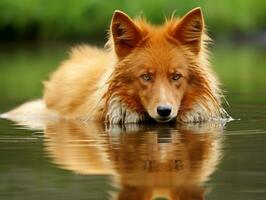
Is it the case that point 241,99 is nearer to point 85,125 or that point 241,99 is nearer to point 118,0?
point 85,125

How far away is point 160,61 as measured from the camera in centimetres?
1127

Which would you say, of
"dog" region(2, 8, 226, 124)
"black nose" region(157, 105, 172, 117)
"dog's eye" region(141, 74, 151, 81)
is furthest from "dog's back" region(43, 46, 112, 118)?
"black nose" region(157, 105, 172, 117)

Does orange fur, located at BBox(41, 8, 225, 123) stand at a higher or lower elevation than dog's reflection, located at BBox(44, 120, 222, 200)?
higher

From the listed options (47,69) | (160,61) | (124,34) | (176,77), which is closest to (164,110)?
(176,77)

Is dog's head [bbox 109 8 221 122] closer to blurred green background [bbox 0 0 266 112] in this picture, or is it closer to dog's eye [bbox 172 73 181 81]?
dog's eye [bbox 172 73 181 81]

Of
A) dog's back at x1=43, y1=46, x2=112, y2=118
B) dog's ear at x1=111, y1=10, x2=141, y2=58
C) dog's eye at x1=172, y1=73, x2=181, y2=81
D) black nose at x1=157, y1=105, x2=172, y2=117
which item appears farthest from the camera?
dog's back at x1=43, y1=46, x2=112, y2=118

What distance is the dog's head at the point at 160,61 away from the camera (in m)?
11.2

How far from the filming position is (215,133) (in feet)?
34.9

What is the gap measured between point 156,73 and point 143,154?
230 centimetres

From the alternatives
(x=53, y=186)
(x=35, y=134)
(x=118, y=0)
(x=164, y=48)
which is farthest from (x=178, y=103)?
(x=118, y=0)

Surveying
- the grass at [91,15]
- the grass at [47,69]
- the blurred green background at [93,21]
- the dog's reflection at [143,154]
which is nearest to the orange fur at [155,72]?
the dog's reflection at [143,154]

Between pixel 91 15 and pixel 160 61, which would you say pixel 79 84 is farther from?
pixel 91 15

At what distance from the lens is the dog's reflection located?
7.23 metres

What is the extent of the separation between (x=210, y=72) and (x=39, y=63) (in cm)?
1702
